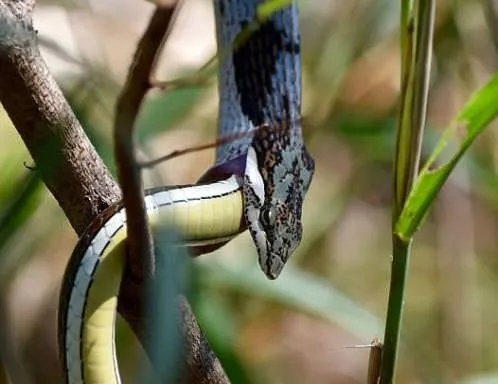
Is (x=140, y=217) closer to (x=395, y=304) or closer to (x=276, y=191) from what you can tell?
(x=395, y=304)

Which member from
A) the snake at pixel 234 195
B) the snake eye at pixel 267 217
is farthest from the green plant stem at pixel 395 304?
the snake eye at pixel 267 217

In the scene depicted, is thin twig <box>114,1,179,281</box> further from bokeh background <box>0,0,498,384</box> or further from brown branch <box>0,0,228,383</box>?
bokeh background <box>0,0,498,384</box>

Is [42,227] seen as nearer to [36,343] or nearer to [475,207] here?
[36,343]

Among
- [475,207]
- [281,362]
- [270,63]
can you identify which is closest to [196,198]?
[270,63]

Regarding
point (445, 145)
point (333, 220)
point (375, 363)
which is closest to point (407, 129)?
point (445, 145)

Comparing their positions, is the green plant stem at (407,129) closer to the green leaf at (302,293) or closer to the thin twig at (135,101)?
the thin twig at (135,101)

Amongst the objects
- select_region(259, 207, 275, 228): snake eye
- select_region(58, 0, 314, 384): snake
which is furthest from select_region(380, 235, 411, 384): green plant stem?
select_region(259, 207, 275, 228): snake eye

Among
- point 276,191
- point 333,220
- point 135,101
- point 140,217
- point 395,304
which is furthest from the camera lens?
point 333,220
